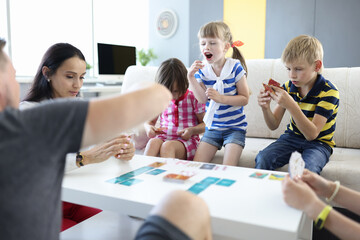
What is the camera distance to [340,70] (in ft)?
8.06

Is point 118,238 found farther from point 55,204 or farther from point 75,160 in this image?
point 55,204

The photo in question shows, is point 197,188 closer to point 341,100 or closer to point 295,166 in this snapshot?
point 295,166

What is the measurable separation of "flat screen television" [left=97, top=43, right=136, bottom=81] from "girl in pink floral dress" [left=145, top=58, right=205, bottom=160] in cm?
259

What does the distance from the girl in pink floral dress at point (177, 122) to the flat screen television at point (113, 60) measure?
259 centimetres

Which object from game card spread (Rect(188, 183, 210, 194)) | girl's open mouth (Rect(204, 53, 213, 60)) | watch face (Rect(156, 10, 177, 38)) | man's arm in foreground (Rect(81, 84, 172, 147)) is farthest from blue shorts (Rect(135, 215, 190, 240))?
watch face (Rect(156, 10, 177, 38))

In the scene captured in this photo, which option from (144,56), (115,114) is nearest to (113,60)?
(144,56)

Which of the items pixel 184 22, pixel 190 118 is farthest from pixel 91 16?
pixel 190 118

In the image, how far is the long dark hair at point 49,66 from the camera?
68.6 inches

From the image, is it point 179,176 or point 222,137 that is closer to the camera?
point 179,176

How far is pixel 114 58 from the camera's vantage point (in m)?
4.91

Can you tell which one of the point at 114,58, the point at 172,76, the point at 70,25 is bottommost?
the point at 172,76

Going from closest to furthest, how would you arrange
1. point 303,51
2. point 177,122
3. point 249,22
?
point 303,51
point 177,122
point 249,22

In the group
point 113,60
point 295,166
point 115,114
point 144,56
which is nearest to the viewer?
point 115,114

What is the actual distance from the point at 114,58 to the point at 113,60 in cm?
3
